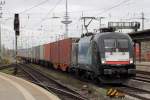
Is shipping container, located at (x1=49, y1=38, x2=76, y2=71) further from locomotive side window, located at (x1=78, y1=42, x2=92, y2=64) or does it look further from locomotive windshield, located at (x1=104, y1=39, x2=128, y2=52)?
locomotive windshield, located at (x1=104, y1=39, x2=128, y2=52)

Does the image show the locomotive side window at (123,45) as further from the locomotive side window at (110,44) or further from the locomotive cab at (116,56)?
the locomotive side window at (110,44)

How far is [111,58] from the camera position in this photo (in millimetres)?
23266

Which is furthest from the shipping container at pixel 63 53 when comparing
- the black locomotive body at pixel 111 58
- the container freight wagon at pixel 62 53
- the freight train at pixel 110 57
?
the black locomotive body at pixel 111 58

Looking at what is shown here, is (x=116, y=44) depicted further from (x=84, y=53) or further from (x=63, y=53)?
(x=63, y=53)

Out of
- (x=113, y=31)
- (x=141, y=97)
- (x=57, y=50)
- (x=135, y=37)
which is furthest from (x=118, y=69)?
(x=135, y=37)

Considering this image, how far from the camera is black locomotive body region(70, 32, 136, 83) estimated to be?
22891 millimetres

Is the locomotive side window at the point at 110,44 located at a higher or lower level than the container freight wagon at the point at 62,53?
higher

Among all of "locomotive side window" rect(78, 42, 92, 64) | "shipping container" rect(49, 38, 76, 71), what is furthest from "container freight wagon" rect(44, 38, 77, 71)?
"locomotive side window" rect(78, 42, 92, 64)

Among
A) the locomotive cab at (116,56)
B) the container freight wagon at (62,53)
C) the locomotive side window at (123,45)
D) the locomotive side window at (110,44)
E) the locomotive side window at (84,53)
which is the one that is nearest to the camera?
the locomotive cab at (116,56)

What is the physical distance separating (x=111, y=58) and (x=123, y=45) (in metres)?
1.10

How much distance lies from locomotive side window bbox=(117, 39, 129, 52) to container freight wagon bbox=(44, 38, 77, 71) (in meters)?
10.0

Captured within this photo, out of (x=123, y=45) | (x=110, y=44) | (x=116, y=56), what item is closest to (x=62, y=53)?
(x=110, y=44)

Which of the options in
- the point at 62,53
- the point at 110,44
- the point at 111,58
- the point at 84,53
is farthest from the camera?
the point at 62,53

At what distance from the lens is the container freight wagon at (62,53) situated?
1362 inches
